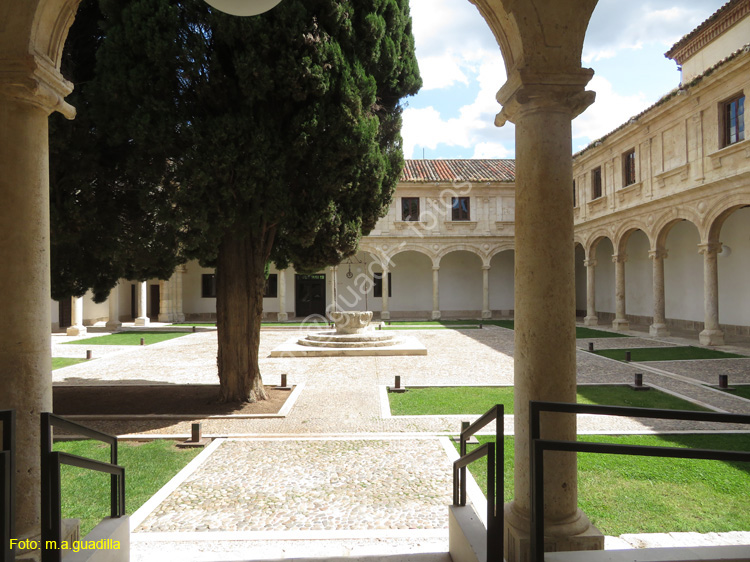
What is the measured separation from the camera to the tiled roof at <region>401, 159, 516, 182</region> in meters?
26.7

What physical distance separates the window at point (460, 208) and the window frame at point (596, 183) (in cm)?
702

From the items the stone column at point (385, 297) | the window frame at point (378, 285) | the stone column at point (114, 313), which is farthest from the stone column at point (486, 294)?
the stone column at point (114, 313)

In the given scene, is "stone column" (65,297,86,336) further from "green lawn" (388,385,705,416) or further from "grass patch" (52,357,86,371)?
"green lawn" (388,385,705,416)

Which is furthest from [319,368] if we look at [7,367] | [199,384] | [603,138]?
[603,138]

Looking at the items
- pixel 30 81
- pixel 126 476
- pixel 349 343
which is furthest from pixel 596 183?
pixel 30 81

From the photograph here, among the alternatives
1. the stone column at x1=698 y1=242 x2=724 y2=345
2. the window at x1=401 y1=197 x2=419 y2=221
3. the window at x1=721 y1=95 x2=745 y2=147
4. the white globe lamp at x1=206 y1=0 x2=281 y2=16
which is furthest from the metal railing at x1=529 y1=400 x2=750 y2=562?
the window at x1=401 y1=197 x2=419 y2=221

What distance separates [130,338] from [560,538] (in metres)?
19.9

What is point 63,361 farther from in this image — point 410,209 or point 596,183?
point 596,183

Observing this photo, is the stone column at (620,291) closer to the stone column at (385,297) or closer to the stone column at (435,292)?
the stone column at (435,292)

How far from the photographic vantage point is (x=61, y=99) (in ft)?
9.32

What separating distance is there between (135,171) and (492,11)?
5.24 meters

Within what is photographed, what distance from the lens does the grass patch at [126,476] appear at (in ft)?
13.4

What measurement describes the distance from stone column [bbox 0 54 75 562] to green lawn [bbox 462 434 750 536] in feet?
10.8

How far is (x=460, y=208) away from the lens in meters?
27.0
